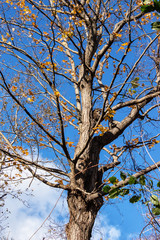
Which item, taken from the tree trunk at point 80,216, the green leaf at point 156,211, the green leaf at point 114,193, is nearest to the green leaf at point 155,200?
the green leaf at point 156,211

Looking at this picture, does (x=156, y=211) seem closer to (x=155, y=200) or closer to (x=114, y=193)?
(x=155, y=200)

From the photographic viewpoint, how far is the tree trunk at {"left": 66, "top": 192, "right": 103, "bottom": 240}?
8.84ft

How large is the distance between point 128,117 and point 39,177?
184 cm

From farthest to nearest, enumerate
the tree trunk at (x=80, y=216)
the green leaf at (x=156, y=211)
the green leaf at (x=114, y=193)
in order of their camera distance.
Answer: the tree trunk at (x=80, y=216), the green leaf at (x=114, y=193), the green leaf at (x=156, y=211)

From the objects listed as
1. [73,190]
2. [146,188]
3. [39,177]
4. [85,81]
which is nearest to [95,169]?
[73,190]

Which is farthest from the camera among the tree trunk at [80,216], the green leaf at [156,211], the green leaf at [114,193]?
the tree trunk at [80,216]

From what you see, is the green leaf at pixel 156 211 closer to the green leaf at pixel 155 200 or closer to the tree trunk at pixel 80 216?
the green leaf at pixel 155 200

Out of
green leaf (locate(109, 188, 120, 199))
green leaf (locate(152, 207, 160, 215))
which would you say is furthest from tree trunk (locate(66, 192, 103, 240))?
green leaf (locate(152, 207, 160, 215))

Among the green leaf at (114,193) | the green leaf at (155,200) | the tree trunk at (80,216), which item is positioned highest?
the tree trunk at (80,216)

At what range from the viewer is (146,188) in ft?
3.39

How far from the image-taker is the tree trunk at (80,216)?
2.69 m

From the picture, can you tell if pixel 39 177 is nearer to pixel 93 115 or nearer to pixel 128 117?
pixel 93 115

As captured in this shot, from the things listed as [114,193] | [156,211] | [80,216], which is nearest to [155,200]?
[156,211]

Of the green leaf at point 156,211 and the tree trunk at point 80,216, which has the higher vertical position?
the tree trunk at point 80,216
